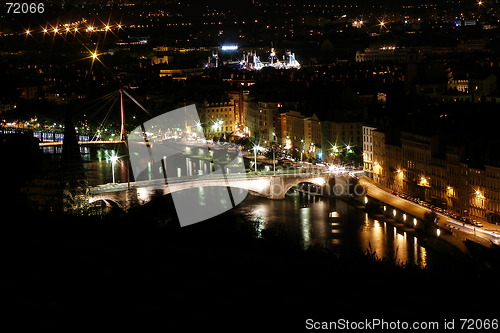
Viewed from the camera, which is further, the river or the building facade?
the building facade

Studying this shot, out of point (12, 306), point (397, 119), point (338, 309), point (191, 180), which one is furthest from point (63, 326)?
point (397, 119)

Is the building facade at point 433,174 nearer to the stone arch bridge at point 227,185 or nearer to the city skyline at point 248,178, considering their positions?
the city skyline at point 248,178

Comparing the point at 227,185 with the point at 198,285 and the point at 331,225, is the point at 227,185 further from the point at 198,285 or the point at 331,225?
the point at 198,285

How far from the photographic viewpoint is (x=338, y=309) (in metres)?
3.17

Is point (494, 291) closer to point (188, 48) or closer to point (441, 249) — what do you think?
point (441, 249)

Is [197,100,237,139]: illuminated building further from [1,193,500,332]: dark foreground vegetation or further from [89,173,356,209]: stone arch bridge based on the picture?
[1,193,500,332]: dark foreground vegetation

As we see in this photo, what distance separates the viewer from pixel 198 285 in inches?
129

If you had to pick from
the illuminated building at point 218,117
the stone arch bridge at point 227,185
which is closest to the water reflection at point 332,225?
the stone arch bridge at point 227,185

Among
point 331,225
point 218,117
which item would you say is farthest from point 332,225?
point 218,117

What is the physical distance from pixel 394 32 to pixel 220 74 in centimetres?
1247

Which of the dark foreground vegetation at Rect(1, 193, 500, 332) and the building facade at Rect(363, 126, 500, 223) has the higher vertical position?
the dark foreground vegetation at Rect(1, 193, 500, 332)

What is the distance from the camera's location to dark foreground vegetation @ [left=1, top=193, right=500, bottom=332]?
9.80 ft

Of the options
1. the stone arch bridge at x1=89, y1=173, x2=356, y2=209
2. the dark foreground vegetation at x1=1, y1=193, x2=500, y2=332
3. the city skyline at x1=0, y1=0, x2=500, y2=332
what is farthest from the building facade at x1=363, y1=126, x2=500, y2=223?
the dark foreground vegetation at x1=1, y1=193, x2=500, y2=332

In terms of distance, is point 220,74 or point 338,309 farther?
point 220,74
